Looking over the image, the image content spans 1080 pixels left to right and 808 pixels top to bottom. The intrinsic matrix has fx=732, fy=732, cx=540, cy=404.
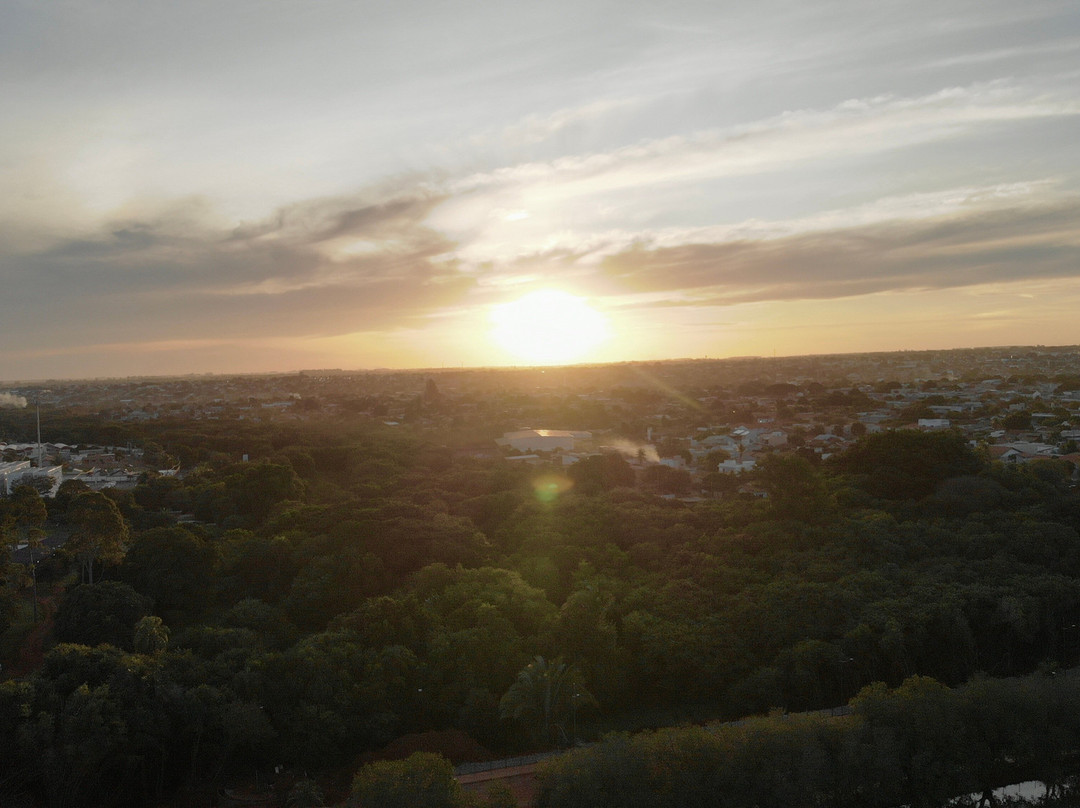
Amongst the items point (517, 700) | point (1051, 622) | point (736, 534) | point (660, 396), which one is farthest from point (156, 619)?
point (660, 396)

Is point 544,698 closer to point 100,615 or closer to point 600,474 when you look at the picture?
point 100,615

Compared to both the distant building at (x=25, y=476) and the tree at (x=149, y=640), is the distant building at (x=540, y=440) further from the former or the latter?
the tree at (x=149, y=640)

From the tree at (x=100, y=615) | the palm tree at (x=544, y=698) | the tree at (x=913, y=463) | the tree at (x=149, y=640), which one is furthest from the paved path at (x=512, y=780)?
the tree at (x=913, y=463)

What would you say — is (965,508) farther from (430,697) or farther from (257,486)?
(257,486)

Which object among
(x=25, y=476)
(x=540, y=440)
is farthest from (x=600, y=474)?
(x=25, y=476)

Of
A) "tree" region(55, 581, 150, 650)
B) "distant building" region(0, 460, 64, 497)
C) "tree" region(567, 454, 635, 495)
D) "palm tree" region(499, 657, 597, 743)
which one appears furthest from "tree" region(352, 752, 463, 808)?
"distant building" region(0, 460, 64, 497)

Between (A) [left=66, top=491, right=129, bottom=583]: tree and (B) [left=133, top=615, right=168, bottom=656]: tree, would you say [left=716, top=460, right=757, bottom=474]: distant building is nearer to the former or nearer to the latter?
(A) [left=66, top=491, right=129, bottom=583]: tree

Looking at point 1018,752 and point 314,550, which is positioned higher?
point 314,550

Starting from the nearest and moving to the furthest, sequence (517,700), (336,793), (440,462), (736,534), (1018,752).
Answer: (1018,752) → (336,793) → (517,700) → (736,534) → (440,462)
